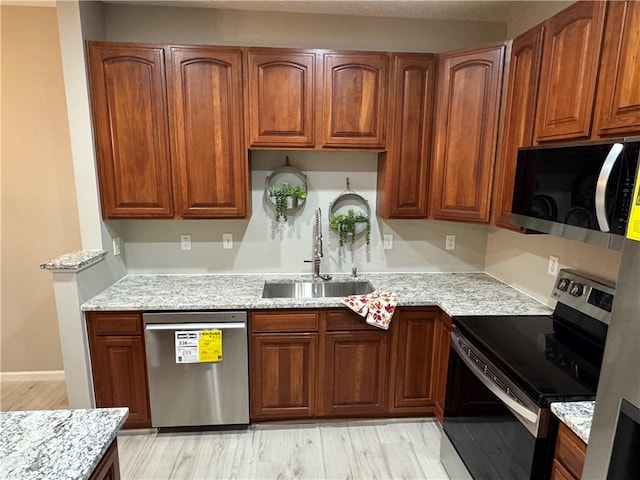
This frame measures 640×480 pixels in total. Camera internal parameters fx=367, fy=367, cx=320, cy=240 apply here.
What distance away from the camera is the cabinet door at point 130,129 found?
227 centimetres

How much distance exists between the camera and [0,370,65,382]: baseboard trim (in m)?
3.01

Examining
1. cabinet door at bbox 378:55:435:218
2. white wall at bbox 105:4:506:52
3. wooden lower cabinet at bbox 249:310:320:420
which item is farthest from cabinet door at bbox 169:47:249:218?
cabinet door at bbox 378:55:435:218

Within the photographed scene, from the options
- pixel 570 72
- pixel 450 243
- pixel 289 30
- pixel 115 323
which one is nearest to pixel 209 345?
pixel 115 323

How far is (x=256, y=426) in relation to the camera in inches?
98.4

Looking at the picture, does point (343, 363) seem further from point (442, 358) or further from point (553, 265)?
point (553, 265)

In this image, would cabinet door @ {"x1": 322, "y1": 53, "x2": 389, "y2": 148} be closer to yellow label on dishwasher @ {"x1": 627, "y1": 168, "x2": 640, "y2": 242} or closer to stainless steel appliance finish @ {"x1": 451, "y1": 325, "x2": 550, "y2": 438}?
stainless steel appliance finish @ {"x1": 451, "y1": 325, "x2": 550, "y2": 438}

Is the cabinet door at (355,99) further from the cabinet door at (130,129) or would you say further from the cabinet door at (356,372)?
the cabinet door at (356,372)

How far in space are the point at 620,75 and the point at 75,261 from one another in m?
2.81

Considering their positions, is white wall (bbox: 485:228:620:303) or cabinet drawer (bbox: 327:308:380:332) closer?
white wall (bbox: 485:228:620:303)

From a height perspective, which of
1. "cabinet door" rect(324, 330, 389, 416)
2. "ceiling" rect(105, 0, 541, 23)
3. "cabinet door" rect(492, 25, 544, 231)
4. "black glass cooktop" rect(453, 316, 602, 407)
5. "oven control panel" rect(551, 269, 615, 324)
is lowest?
"cabinet door" rect(324, 330, 389, 416)

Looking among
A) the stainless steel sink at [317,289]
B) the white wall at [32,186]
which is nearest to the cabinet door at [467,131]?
the stainless steel sink at [317,289]

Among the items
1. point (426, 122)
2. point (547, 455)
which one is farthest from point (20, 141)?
point (547, 455)

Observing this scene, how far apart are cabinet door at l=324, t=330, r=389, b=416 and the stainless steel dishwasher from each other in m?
0.56

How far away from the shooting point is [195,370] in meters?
2.30
